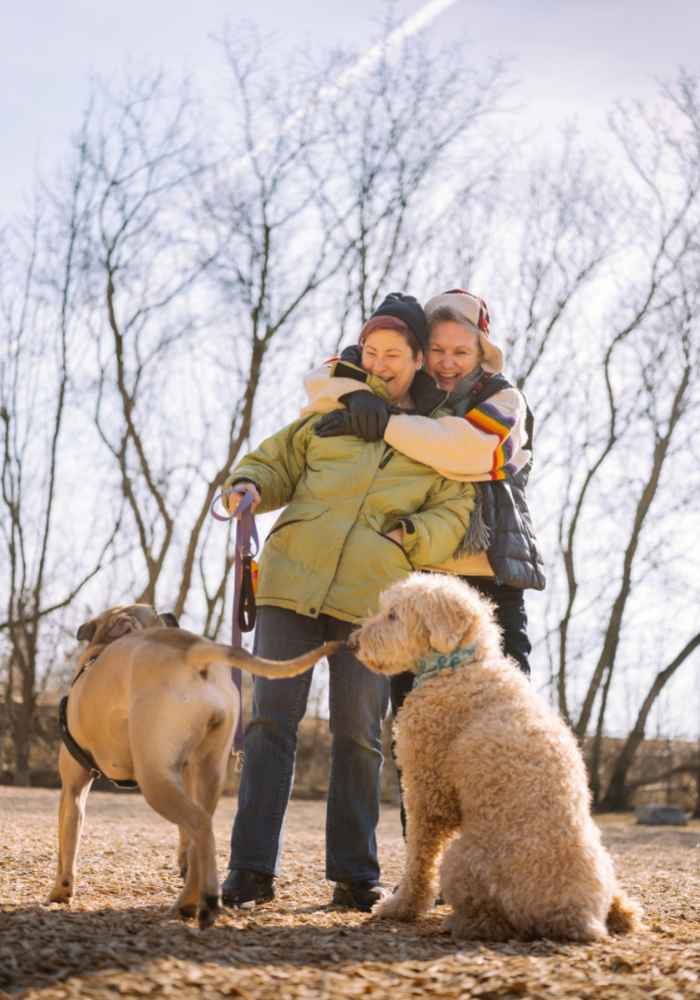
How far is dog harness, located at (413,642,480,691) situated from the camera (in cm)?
341

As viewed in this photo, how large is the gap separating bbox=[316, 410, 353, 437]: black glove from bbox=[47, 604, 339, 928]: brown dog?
4.09 ft

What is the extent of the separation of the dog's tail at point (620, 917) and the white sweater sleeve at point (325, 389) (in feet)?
7.97

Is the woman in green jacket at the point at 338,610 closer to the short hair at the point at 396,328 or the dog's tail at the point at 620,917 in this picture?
the short hair at the point at 396,328

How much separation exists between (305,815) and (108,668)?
10006mm

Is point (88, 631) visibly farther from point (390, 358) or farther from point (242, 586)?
point (390, 358)

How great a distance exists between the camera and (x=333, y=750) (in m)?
3.89

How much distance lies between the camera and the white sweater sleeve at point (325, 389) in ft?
13.6

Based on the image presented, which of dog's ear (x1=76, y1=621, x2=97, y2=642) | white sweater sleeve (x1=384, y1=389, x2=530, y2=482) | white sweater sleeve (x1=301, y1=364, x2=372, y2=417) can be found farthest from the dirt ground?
white sweater sleeve (x1=301, y1=364, x2=372, y2=417)

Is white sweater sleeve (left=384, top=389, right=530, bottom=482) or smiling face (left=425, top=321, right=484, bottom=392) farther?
smiling face (left=425, top=321, right=484, bottom=392)

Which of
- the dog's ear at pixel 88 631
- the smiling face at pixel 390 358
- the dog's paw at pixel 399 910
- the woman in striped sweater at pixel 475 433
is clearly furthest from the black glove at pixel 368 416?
the dog's paw at pixel 399 910

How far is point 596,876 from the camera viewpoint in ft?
9.77

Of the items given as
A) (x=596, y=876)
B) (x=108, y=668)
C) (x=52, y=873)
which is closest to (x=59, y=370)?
(x=52, y=873)

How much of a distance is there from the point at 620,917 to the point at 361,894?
1126 millimetres

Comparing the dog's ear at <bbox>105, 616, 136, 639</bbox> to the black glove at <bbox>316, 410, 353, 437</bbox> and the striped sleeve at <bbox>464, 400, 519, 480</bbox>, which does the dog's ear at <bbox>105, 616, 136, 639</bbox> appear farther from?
the striped sleeve at <bbox>464, 400, 519, 480</bbox>
